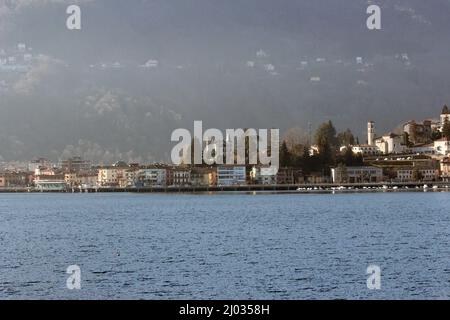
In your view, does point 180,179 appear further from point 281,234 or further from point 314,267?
point 314,267

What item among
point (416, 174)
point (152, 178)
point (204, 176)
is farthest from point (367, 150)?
point (152, 178)

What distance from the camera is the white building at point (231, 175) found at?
539 feet

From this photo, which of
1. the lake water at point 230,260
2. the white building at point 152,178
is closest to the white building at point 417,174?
the white building at point 152,178

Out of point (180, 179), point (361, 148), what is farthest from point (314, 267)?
point (361, 148)

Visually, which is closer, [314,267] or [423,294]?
[423,294]

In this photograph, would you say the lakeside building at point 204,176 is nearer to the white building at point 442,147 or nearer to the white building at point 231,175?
the white building at point 231,175

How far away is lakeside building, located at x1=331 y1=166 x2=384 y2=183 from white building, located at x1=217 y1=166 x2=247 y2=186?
17.3m

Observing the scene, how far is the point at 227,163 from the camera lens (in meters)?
169

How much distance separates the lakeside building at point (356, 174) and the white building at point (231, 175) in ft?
56.9

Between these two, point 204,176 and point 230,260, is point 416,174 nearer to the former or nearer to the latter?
point 204,176

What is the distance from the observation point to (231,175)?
16550cm

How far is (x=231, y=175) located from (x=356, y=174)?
23976 millimetres
